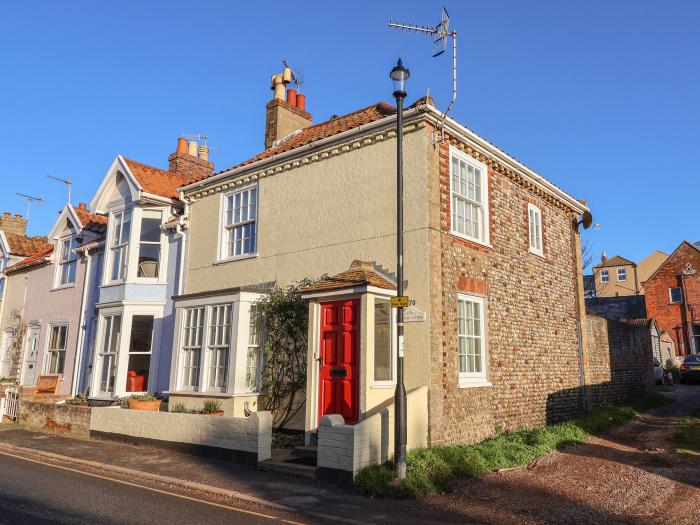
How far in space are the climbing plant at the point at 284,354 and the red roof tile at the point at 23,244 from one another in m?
17.9

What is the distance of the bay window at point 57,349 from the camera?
19156 mm

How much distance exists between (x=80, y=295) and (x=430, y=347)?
14.2 m

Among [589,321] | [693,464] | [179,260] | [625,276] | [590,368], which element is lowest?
[693,464]

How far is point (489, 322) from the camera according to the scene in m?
12.0

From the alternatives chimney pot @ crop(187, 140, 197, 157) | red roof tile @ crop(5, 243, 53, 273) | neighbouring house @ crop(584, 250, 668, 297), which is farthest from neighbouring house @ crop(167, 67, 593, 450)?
neighbouring house @ crop(584, 250, 668, 297)

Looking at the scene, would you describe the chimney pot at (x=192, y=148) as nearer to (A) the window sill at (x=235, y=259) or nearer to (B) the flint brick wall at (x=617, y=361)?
(A) the window sill at (x=235, y=259)

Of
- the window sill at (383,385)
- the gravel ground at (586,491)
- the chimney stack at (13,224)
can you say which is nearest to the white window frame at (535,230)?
the gravel ground at (586,491)

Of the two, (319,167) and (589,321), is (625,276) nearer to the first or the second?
(589,321)

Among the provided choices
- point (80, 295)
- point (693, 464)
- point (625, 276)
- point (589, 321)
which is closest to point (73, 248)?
point (80, 295)

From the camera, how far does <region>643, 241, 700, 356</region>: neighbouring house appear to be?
41.5m

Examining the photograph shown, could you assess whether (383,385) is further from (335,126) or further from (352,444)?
(335,126)

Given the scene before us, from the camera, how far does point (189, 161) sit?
19.7 m

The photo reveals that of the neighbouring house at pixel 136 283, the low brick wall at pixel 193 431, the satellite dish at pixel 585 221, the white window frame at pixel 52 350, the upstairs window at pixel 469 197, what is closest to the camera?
the low brick wall at pixel 193 431

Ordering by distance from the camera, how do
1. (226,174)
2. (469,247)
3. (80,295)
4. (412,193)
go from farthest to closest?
(80,295) < (226,174) < (469,247) < (412,193)
